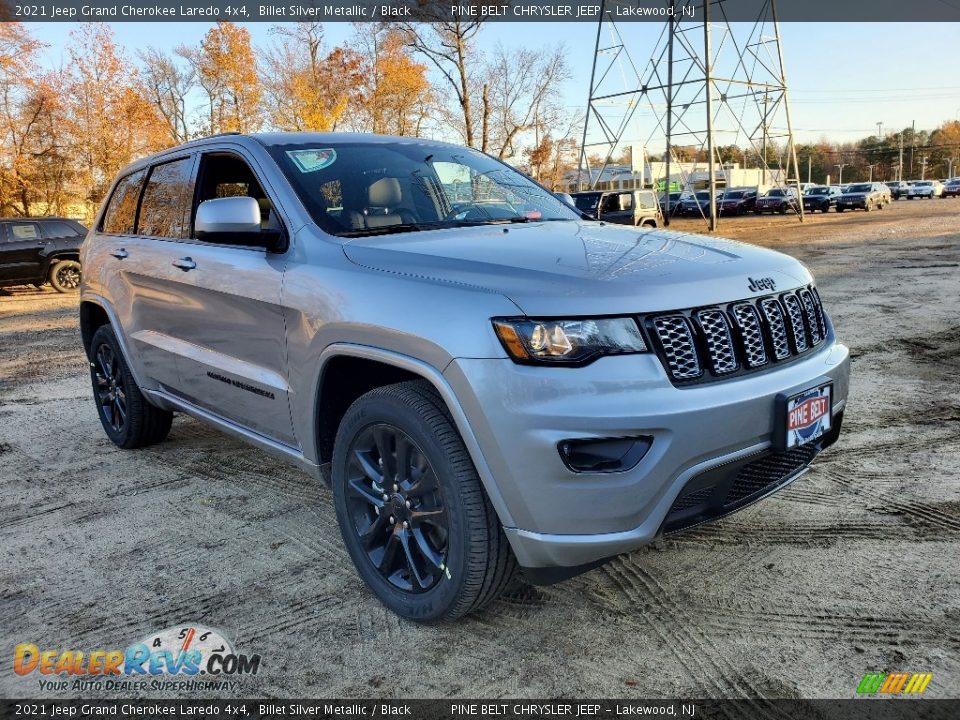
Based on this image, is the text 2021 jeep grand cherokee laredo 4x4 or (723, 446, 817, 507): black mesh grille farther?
(723, 446, 817, 507): black mesh grille

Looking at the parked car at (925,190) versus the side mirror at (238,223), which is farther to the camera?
the parked car at (925,190)

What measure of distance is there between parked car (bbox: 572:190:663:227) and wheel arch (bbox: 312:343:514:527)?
19.2 m

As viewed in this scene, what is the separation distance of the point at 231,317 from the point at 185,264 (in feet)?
1.83

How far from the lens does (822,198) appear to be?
46.8 meters

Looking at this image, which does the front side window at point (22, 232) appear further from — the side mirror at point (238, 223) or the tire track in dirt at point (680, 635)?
the tire track in dirt at point (680, 635)

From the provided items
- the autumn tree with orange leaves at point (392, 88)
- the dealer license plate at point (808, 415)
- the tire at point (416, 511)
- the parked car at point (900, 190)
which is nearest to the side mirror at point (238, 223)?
the tire at point (416, 511)

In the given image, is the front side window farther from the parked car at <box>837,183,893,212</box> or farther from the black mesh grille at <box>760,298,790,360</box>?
the parked car at <box>837,183,893,212</box>

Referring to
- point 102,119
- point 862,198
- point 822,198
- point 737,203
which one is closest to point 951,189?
point 822,198

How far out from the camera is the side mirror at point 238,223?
3123 mm

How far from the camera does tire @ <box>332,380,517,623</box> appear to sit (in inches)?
98.7

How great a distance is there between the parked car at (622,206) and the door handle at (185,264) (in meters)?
18.5

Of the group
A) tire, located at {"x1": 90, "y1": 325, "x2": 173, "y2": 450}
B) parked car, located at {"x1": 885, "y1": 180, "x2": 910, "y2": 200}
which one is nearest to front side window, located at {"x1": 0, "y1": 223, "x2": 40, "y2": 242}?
tire, located at {"x1": 90, "y1": 325, "x2": 173, "y2": 450}

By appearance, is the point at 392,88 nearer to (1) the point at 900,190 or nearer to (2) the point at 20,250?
(2) the point at 20,250

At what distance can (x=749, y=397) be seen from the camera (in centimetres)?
247
